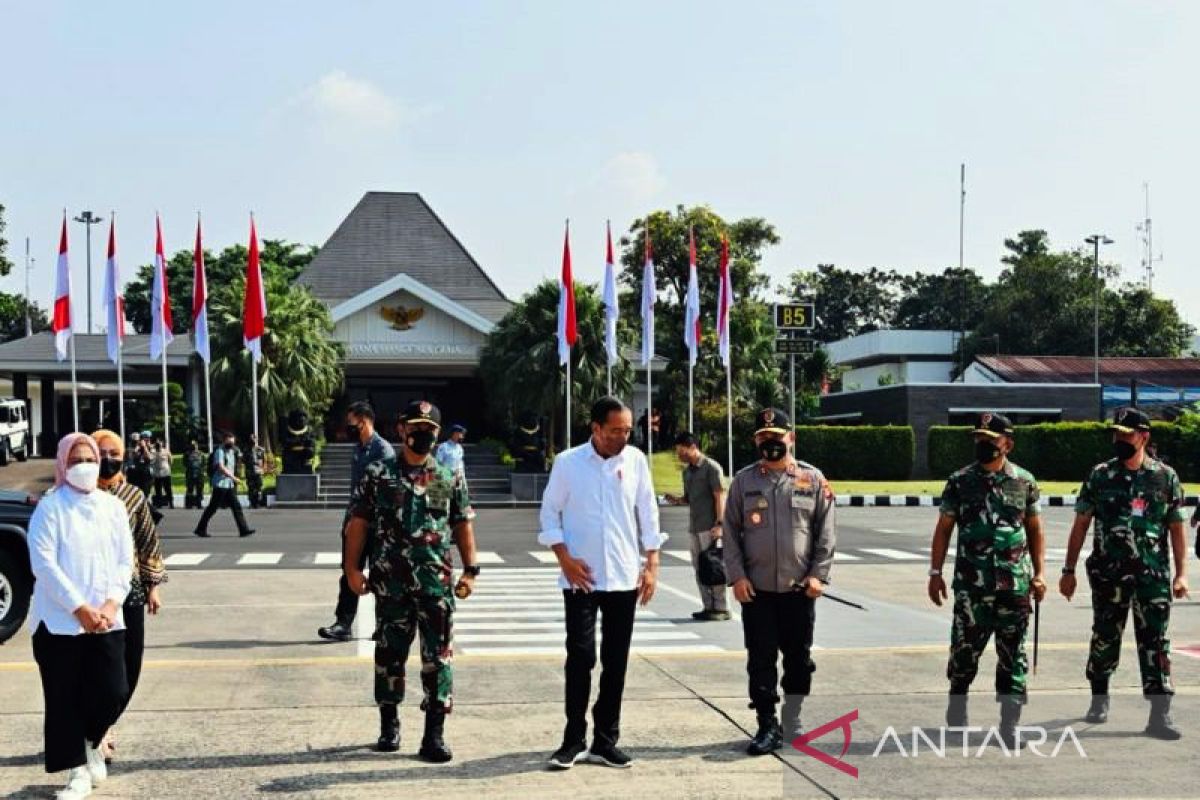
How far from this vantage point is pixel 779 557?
7094mm

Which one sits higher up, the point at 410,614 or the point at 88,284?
the point at 88,284

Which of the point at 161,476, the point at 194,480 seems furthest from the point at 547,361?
the point at 161,476

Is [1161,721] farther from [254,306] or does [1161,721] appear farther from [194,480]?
[254,306]

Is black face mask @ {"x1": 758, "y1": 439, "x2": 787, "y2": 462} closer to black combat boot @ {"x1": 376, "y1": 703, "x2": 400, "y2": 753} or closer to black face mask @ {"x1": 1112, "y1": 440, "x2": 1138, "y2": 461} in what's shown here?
black face mask @ {"x1": 1112, "y1": 440, "x2": 1138, "y2": 461}

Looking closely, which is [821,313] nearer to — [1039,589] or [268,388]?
[268,388]

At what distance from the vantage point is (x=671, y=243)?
2009 inches

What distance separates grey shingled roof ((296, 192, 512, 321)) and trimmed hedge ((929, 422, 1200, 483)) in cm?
1572

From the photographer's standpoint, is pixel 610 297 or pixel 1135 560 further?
pixel 610 297

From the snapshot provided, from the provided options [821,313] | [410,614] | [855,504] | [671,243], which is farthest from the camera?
[821,313]

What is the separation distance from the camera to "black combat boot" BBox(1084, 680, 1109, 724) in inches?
301

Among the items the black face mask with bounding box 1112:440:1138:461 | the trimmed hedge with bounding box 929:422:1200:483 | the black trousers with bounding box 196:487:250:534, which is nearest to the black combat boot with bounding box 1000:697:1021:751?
the black face mask with bounding box 1112:440:1138:461

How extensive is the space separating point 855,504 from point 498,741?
28.4 metres

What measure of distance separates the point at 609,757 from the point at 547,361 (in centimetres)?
3361

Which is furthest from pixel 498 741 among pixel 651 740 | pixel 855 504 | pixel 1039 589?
pixel 855 504
